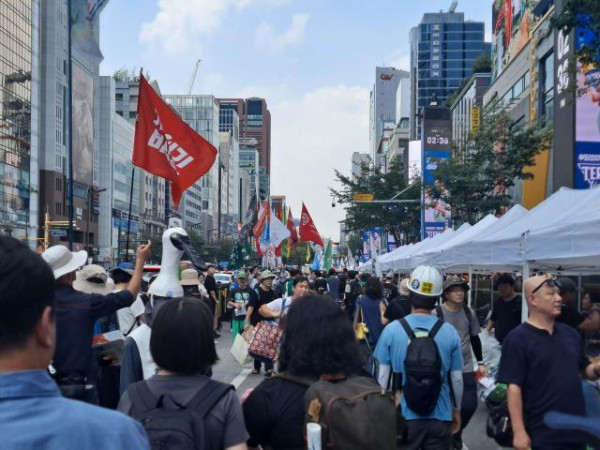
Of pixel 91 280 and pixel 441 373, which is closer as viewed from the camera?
pixel 441 373

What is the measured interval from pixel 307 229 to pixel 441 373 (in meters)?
36.9

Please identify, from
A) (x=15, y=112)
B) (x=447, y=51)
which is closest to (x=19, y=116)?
(x=15, y=112)

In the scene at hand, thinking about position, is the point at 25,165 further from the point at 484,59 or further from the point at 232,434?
the point at 232,434

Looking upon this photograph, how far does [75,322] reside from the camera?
17.0ft

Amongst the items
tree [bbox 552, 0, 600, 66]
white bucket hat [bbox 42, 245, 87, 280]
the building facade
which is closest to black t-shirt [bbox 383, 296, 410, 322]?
white bucket hat [bbox 42, 245, 87, 280]

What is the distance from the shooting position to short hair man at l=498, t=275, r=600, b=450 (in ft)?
14.7

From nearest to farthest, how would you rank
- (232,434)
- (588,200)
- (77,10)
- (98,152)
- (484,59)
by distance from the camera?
1. (232,434)
2. (588,200)
3. (77,10)
4. (484,59)
5. (98,152)

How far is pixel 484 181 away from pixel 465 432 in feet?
67.4

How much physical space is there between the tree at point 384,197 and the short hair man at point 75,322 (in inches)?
1659

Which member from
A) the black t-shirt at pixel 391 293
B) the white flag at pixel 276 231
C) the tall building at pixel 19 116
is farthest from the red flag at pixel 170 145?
the tall building at pixel 19 116

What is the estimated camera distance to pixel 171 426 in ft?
9.55

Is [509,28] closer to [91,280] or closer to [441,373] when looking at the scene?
[91,280]

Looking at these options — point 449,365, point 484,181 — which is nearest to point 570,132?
point 484,181

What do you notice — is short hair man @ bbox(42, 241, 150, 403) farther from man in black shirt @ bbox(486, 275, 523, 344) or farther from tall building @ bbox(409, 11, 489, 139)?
tall building @ bbox(409, 11, 489, 139)
